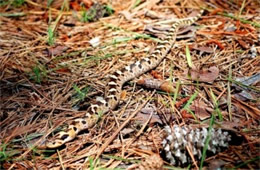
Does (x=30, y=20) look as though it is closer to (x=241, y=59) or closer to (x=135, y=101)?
(x=135, y=101)

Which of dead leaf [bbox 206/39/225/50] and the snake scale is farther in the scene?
dead leaf [bbox 206/39/225/50]

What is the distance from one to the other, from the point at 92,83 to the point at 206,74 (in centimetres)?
138

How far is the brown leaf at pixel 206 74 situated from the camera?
4.38 metres

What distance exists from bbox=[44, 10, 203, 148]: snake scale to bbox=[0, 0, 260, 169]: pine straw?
0.08 meters

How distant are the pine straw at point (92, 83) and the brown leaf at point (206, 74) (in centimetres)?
8

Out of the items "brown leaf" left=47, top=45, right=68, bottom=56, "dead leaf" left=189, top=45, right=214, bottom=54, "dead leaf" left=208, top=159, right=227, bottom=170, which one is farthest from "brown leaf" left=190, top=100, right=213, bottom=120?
"brown leaf" left=47, top=45, right=68, bottom=56

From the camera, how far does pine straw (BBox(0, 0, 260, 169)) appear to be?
375 centimetres

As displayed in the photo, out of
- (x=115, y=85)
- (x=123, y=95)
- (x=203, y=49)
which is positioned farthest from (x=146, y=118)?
(x=203, y=49)

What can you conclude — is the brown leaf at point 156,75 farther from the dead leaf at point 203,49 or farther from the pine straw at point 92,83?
the dead leaf at point 203,49

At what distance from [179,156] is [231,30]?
2494mm

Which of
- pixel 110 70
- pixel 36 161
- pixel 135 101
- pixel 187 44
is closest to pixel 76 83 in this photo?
pixel 110 70

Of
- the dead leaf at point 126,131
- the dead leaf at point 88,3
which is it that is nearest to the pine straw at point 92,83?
the dead leaf at point 126,131

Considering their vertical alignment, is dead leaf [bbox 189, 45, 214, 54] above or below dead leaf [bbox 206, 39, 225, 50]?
below

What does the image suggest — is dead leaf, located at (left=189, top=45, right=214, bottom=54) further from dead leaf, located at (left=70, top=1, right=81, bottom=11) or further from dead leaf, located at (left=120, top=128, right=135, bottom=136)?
dead leaf, located at (left=70, top=1, right=81, bottom=11)
